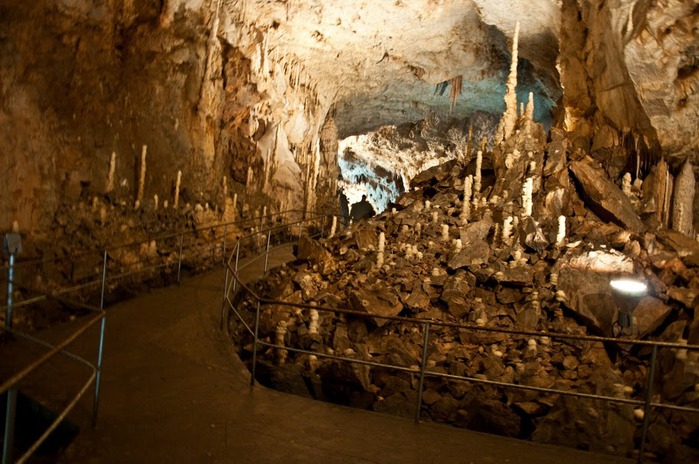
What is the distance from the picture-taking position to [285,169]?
1603 centimetres

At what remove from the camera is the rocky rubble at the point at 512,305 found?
6266 mm

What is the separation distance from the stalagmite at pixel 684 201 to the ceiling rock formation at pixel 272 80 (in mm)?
396

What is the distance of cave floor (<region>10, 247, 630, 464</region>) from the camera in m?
3.60

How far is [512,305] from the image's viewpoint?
9.59m

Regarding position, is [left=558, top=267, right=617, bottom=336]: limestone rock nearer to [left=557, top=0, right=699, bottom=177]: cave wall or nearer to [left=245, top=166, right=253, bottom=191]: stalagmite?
[left=557, top=0, right=699, bottom=177]: cave wall

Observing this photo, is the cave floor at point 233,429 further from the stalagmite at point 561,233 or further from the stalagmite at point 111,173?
the stalagmite at point 561,233

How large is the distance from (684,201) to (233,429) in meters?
12.2

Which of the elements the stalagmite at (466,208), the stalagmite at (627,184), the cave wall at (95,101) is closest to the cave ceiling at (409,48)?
the cave wall at (95,101)

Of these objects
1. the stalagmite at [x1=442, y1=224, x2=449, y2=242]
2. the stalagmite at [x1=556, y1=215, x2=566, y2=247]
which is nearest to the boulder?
the stalagmite at [x1=442, y1=224, x2=449, y2=242]

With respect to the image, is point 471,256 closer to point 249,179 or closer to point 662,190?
point 662,190

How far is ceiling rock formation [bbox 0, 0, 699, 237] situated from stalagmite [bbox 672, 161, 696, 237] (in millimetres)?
396

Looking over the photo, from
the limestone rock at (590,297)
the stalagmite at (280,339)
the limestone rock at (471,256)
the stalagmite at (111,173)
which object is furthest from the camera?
the limestone rock at (471,256)

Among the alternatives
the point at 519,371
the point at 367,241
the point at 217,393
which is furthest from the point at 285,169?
the point at 217,393

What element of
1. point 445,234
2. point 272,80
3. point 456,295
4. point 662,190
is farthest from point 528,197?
point 272,80
